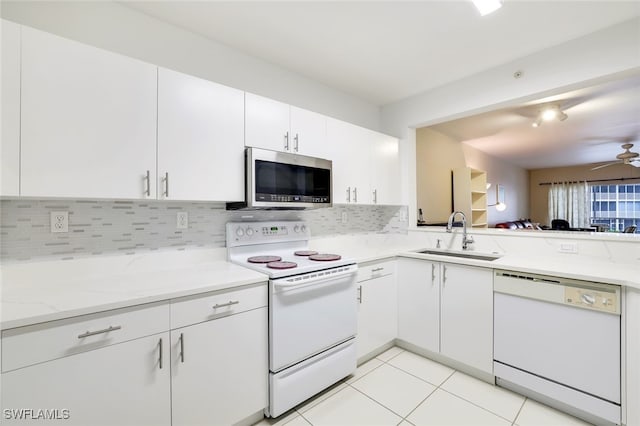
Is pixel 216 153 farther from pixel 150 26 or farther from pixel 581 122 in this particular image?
pixel 581 122

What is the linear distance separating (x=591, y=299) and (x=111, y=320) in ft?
7.93

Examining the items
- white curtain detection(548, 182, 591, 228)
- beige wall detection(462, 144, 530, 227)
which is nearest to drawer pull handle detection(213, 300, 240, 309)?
beige wall detection(462, 144, 530, 227)

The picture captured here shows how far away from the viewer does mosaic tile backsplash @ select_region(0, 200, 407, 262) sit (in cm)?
136

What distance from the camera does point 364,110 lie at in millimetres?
3117

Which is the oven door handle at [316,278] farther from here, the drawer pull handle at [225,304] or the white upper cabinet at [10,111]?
the white upper cabinet at [10,111]

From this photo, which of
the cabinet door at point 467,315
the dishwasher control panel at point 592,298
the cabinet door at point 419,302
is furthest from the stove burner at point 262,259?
the dishwasher control panel at point 592,298

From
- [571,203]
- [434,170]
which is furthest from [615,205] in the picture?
[434,170]

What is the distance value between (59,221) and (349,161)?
1984 millimetres

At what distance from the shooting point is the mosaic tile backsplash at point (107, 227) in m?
1.36

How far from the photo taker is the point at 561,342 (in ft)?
5.47

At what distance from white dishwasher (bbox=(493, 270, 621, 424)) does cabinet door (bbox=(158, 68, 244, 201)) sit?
1944mm

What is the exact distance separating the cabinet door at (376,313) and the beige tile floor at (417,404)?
225 mm

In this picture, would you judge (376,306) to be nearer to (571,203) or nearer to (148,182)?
(148,182)

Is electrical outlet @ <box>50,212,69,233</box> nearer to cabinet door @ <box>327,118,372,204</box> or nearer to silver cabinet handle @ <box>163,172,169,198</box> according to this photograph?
silver cabinet handle @ <box>163,172,169,198</box>
